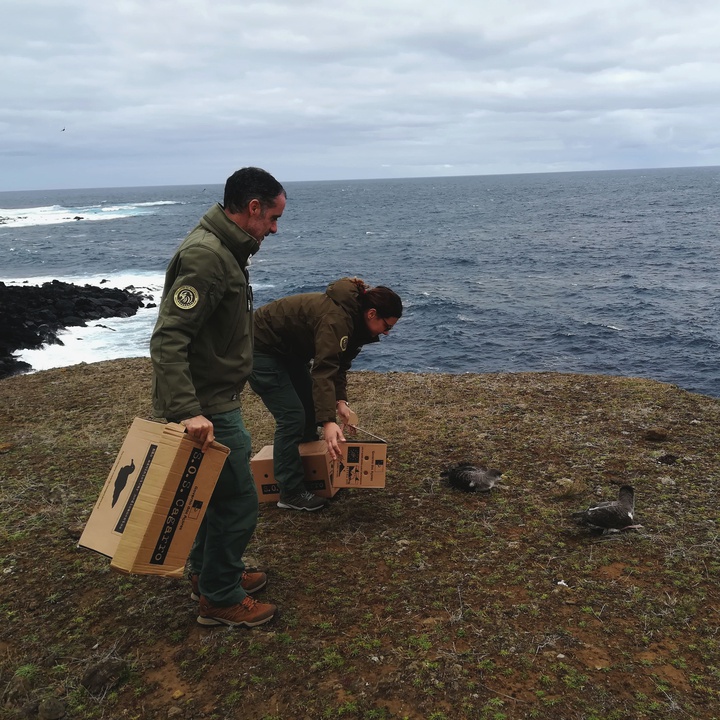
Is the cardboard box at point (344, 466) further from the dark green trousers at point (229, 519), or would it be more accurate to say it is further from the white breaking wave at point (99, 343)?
the white breaking wave at point (99, 343)

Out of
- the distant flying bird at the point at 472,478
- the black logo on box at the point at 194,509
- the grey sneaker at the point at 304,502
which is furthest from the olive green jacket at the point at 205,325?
the distant flying bird at the point at 472,478

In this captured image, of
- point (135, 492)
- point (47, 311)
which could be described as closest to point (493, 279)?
point (47, 311)

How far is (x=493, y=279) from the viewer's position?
4019cm

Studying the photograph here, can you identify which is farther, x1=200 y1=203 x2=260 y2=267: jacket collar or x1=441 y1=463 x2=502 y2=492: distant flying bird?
x1=441 y1=463 x2=502 y2=492: distant flying bird

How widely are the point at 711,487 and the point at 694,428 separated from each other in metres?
1.77

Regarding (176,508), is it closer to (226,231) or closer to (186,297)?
(186,297)

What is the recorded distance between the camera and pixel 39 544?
5137 millimetres

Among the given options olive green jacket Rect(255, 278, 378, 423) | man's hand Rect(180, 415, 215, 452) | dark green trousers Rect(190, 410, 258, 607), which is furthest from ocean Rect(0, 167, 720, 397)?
man's hand Rect(180, 415, 215, 452)

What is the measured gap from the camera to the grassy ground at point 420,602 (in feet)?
11.1

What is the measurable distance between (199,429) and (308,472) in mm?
2618

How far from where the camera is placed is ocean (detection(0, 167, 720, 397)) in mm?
21953

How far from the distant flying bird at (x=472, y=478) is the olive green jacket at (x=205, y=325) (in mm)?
3062

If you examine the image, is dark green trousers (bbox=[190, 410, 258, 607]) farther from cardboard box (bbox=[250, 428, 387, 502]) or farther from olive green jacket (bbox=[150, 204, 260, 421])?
cardboard box (bbox=[250, 428, 387, 502])

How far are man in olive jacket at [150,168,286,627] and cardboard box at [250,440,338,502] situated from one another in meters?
1.68
